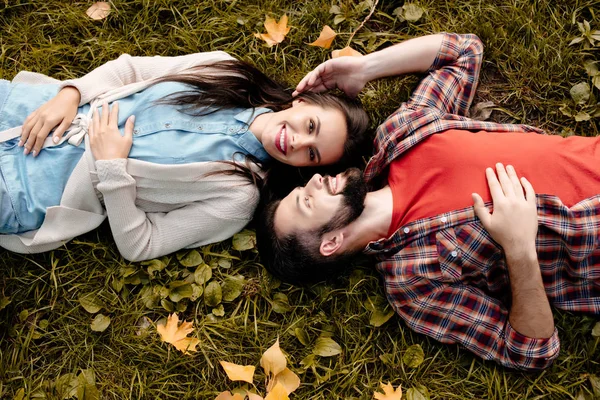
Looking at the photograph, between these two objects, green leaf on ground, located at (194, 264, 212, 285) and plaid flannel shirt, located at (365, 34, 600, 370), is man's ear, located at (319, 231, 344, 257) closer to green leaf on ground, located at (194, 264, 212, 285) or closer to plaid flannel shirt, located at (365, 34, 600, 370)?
plaid flannel shirt, located at (365, 34, 600, 370)

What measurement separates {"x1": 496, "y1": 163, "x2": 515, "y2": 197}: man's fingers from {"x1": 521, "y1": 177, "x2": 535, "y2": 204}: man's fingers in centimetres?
Result: 6

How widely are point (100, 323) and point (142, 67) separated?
1.31 m

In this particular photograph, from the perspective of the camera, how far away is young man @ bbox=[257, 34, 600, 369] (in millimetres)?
2559

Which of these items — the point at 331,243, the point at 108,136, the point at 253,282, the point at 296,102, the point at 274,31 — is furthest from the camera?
the point at 274,31

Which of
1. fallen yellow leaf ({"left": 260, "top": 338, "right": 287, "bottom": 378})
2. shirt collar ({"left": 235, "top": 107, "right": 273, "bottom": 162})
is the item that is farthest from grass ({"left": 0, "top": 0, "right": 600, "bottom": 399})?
shirt collar ({"left": 235, "top": 107, "right": 273, "bottom": 162})

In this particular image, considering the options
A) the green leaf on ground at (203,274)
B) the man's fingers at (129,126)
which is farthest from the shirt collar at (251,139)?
the green leaf on ground at (203,274)

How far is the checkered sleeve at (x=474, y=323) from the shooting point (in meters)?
2.64

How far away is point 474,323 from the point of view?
267 centimetres

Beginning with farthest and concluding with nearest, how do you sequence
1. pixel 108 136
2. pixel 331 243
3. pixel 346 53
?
pixel 346 53, pixel 108 136, pixel 331 243

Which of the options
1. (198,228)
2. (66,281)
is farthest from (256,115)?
(66,281)

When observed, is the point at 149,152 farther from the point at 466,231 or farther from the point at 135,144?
the point at 466,231

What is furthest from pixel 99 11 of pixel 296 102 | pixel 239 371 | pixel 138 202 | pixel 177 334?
pixel 239 371

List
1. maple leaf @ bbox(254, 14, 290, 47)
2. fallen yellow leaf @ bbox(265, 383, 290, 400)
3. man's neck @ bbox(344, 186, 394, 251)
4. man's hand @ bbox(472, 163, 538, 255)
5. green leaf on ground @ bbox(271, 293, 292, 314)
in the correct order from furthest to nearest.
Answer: maple leaf @ bbox(254, 14, 290, 47) → green leaf on ground @ bbox(271, 293, 292, 314) → man's neck @ bbox(344, 186, 394, 251) → fallen yellow leaf @ bbox(265, 383, 290, 400) → man's hand @ bbox(472, 163, 538, 255)

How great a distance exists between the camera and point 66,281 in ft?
9.86
